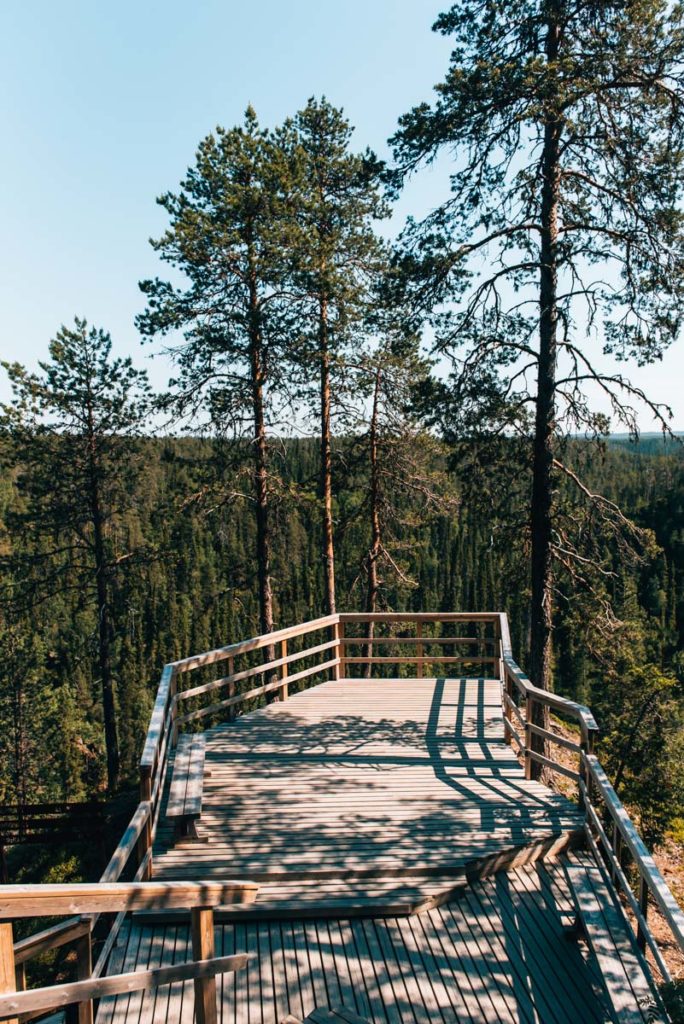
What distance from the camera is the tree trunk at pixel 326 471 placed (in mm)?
14078

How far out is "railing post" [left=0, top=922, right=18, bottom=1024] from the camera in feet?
7.43

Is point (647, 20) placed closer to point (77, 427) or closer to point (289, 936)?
point (289, 936)

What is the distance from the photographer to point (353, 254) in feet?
47.1

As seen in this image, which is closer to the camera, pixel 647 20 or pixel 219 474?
pixel 647 20

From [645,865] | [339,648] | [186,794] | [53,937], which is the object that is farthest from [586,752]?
[339,648]

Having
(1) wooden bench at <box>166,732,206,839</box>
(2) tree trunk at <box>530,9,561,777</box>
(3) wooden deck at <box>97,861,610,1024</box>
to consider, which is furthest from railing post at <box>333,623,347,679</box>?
(3) wooden deck at <box>97,861,610,1024</box>

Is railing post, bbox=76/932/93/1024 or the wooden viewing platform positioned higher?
railing post, bbox=76/932/93/1024

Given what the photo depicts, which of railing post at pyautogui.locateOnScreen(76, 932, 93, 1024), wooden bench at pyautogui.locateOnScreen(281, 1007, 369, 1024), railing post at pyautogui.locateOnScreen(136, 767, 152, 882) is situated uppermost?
railing post at pyautogui.locateOnScreen(76, 932, 93, 1024)

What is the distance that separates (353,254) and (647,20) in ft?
23.7

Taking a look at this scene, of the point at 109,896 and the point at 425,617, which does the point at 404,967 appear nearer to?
the point at 109,896

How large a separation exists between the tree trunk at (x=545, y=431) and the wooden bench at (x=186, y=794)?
15.7ft

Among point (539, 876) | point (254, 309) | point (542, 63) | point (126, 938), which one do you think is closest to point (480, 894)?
point (539, 876)

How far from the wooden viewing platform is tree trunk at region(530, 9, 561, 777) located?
1.47m

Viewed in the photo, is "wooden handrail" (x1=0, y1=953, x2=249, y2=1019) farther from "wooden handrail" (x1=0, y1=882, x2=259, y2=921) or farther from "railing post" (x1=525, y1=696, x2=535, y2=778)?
"railing post" (x1=525, y1=696, x2=535, y2=778)
